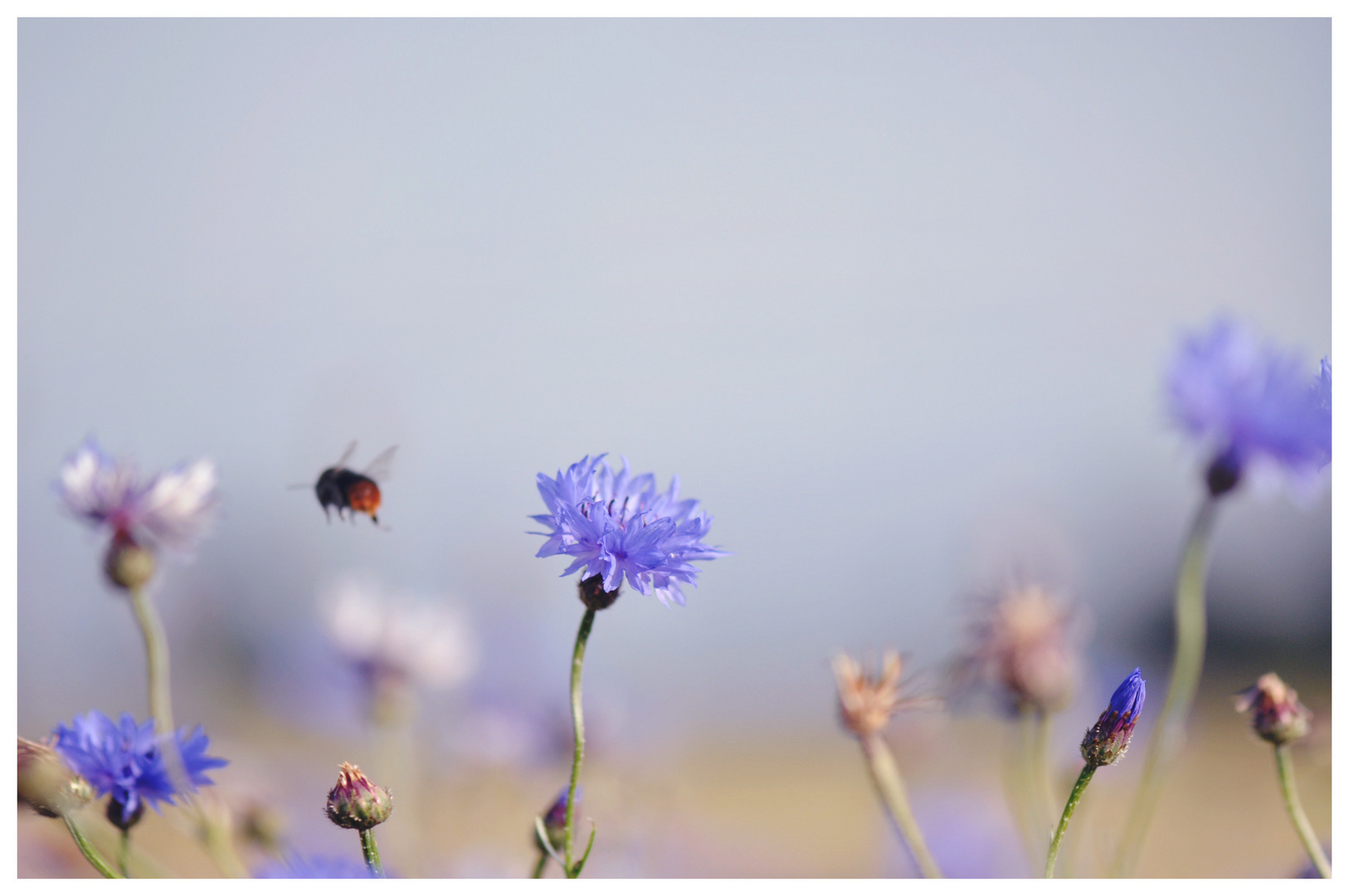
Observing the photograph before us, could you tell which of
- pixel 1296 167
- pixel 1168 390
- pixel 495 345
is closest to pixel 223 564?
pixel 495 345

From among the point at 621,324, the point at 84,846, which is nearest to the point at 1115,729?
the point at 84,846

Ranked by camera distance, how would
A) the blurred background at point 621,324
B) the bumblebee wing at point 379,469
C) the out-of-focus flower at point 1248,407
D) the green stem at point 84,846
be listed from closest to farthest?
the green stem at point 84,846
the out-of-focus flower at point 1248,407
the bumblebee wing at point 379,469
the blurred background at point 621,324

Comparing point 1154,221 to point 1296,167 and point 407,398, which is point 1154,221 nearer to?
point 1296,167

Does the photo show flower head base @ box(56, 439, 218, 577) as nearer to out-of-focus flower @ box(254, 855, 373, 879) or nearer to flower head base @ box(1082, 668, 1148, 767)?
out-of-focus flower @ box(254, 855, 373, 879)

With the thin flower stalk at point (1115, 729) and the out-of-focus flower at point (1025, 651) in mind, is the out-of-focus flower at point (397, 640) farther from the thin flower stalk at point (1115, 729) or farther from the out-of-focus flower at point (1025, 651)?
the thin flower stalk at point (1115, 729)

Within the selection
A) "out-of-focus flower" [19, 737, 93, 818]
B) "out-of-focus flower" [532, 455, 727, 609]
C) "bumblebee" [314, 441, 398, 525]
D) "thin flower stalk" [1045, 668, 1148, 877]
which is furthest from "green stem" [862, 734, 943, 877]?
"out-of-focus flower" [19, 737, 93, 818]

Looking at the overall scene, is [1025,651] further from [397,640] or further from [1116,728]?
[397,640]

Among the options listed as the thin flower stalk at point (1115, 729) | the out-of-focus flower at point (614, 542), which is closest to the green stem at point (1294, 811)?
the thin flower stalk at point (1115, 729)
